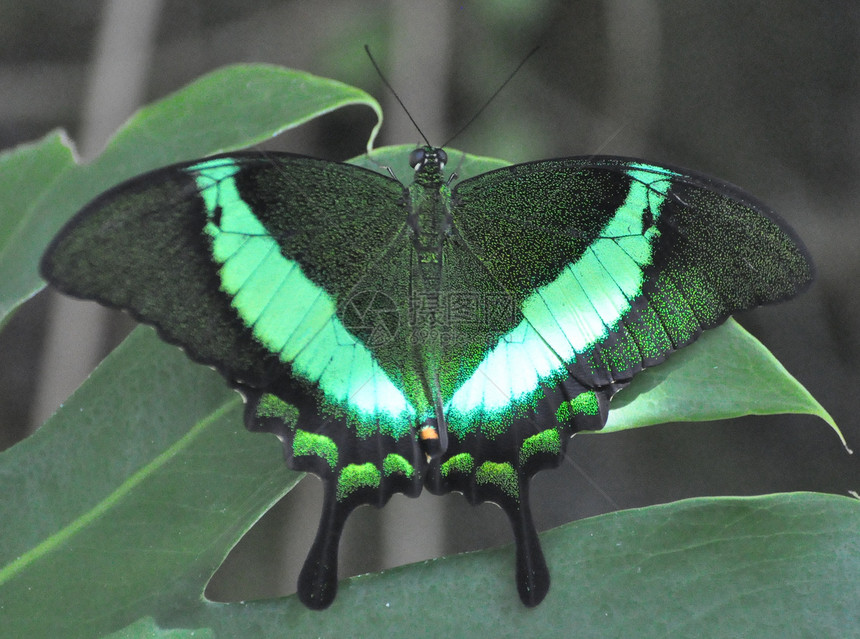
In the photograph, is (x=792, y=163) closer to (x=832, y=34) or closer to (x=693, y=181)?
(x=832, y=34)

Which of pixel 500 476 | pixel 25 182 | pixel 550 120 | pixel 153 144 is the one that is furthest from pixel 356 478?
pixel 550 120

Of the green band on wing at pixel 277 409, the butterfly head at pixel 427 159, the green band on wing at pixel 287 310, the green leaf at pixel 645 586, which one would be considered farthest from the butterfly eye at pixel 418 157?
the green leaf at pixel 645 586

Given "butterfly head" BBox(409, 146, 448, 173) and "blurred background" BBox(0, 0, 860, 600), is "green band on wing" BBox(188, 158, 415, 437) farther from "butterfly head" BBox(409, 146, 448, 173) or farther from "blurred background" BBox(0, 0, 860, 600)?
"blurred background" BBox(0, 0, 860, 600)

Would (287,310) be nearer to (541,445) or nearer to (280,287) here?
(280,287)

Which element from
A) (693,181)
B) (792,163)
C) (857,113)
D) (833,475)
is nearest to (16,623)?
(693,181)

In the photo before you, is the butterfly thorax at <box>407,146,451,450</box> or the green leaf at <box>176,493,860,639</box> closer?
the green leaf at <box>176,493,860,639</box>

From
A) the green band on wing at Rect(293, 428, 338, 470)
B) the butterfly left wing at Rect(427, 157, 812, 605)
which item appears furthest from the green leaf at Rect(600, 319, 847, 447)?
the green band on wing at Rect(293, 428, 338, 470)
